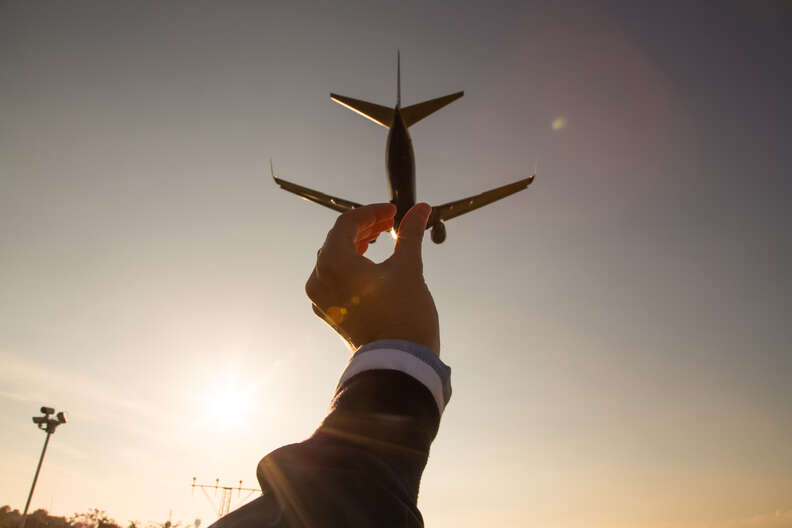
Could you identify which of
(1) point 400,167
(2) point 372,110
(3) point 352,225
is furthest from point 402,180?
(3) point 352,225

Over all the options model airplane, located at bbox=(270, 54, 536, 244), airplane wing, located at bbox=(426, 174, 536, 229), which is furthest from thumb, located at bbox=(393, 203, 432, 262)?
airplane wing, located at bbox=(426, 174, 536, 229)

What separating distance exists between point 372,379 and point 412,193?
21834mm

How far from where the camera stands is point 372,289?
1.77 m

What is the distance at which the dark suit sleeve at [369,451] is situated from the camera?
97cm

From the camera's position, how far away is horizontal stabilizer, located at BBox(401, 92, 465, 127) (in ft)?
95.9

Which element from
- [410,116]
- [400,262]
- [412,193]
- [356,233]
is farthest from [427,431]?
[410,116]

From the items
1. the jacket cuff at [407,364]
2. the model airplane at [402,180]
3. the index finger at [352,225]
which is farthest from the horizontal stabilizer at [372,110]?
the jacket cuff at [407,364]

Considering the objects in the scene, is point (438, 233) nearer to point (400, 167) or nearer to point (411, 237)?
point (400, 167)

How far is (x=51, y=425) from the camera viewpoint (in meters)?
29.4

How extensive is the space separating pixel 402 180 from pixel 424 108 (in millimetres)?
10120

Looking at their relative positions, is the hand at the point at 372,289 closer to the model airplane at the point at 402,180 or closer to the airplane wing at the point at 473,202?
the model airplane at the point at 402,180

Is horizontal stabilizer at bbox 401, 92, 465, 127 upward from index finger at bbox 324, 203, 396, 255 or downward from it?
upward

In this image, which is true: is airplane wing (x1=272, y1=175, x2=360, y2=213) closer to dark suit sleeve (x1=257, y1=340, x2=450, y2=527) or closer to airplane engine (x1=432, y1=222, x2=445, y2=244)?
airplane engine (x1=432, y1=222, x2=445, y2=244)

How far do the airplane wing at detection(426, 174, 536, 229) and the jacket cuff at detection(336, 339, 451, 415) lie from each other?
862 inches
